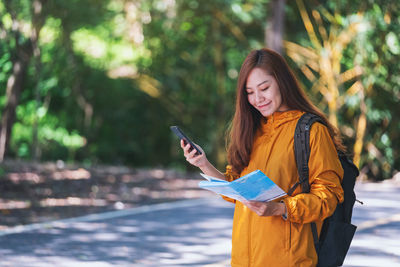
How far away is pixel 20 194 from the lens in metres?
10.5

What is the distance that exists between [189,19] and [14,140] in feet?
17.2

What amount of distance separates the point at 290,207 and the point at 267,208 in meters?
0.10

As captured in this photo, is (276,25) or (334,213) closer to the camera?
(334,213)

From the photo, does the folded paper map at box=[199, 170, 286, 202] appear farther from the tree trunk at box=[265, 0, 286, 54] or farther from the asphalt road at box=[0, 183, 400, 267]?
the tree trunk at box=[265, 0, 286, 54]

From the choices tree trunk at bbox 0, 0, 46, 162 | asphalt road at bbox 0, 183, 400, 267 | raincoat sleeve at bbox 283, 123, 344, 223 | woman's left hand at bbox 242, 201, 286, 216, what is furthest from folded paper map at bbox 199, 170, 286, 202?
tree trunk at bbox 0, 0, 46, 162

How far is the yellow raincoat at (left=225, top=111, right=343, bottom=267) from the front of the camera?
9.06 ft

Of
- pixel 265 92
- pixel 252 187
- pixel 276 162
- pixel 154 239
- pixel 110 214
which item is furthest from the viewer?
pixel 110 214

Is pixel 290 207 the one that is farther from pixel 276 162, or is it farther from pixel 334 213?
pixel 334 213

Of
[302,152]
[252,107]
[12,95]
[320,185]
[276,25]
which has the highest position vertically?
[276,25]

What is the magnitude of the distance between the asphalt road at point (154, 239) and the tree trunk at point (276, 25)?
202 inches

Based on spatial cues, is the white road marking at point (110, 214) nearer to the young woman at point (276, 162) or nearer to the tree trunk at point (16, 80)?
the tree trunk at point (16, 80)

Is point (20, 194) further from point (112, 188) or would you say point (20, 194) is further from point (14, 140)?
point (14, 140)

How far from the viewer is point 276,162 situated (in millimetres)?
2891

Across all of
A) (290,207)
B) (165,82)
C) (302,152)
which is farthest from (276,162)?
(165,82)
